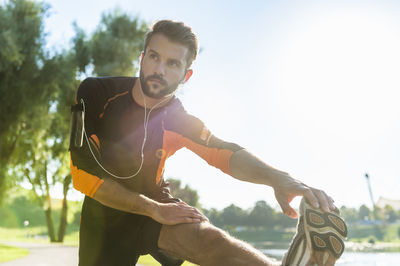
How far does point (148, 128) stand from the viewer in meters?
2.85

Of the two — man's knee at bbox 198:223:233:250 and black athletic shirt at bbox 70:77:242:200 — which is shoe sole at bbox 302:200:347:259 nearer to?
man's knee at bbox 198:223:233:250

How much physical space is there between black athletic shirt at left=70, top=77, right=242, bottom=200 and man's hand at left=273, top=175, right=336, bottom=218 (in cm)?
59

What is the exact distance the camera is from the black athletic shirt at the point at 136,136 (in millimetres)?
2678

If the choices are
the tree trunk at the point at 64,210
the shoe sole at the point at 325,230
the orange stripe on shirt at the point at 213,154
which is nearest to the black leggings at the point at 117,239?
the orange stripe on shirt at the point at 213,154

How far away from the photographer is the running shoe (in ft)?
5.35

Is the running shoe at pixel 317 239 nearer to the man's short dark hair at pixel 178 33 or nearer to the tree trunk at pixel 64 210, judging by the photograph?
the man's short dark hair at pixel 178 33

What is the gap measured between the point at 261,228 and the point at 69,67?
3690 inches

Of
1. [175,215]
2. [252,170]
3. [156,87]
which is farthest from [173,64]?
[175,215]

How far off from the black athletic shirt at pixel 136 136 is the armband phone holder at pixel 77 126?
0.31ft

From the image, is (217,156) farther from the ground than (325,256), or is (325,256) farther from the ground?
(217,156)

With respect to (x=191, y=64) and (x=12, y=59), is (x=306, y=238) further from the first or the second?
(x=12, y=59)

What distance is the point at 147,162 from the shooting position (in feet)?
9.14

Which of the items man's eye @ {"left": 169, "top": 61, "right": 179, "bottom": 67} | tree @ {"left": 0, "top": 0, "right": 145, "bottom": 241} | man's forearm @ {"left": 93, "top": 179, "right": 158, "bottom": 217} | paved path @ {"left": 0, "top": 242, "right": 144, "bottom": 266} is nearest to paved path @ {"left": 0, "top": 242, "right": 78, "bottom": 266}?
paved path @ {"left": 0, "top": 242, "right": 144, "bottom": 266}

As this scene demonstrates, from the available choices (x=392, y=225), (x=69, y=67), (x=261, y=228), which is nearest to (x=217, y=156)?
(x=69, y=67)
